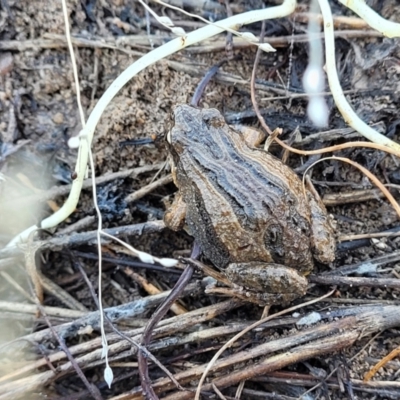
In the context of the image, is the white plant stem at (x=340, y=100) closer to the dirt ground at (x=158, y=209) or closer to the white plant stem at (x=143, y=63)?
the dirt ground at (x=158, y=209)

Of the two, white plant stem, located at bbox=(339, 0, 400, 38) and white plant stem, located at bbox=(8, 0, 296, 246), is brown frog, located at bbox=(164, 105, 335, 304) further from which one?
white plant stem, located at bbox=(339, 0, 400, 38)

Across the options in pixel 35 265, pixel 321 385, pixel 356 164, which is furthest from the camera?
pixel 35 265

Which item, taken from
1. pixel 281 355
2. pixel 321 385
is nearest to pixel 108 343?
pixel 281 355

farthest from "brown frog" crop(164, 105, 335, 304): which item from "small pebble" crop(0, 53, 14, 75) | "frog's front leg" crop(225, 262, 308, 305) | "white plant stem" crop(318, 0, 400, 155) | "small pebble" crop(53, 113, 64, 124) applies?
"small pebble" crop(0, 53, 14, 75)

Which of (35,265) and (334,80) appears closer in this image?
(334,80)

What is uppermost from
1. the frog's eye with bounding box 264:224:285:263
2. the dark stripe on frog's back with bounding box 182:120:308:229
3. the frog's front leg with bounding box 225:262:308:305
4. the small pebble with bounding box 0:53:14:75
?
the small pebble with bounding box 0:53:14:75

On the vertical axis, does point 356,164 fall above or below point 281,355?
above

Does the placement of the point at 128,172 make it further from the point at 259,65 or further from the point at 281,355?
the point at 281,355

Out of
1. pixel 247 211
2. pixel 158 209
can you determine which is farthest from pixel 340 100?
pixel 158 209
